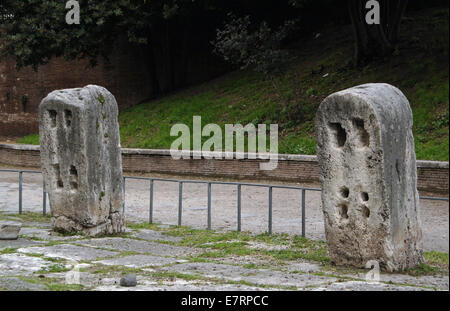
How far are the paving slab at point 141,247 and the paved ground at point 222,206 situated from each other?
6.32ft

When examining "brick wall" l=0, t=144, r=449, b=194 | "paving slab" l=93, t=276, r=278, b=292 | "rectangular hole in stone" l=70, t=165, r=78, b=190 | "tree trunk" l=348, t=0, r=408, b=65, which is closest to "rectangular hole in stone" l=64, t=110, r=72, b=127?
"rectangular hole in stone" l=70, t=165, r=78, b=190

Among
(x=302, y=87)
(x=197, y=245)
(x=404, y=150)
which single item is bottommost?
(x=197, y=245)

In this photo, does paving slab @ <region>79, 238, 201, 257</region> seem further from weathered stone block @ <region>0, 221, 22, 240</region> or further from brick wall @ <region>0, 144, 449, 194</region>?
brick wall @ <region>0, 144, 449, 194</region>

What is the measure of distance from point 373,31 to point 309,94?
289 centimetres

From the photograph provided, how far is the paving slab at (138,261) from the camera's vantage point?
8805 millimetres

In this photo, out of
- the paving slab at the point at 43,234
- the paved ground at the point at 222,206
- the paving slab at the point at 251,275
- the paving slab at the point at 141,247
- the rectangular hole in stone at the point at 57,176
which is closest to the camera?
the paving slab at the point at 251,275

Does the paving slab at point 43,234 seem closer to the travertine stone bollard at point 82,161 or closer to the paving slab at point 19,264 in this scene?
the travertine stone bollard at point 82,161

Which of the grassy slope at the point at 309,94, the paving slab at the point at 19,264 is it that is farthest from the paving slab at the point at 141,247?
the grassy slope at the point at 309,94

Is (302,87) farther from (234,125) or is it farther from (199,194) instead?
(199,194)

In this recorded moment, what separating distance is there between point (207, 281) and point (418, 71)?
1391 centimetres

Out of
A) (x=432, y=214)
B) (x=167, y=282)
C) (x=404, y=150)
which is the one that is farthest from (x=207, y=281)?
(x=432, y=214)

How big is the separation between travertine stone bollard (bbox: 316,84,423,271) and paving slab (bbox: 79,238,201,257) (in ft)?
7.37

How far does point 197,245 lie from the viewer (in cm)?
1040

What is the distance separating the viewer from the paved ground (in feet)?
38.7
